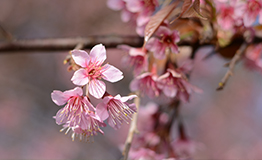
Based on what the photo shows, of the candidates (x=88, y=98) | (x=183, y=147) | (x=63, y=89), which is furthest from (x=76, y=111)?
(x=63, y=89)

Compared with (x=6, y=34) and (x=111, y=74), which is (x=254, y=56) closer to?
(x=111, y=74)

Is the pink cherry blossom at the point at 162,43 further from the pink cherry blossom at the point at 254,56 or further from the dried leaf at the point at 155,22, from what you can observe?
the pink cherry blossom at the point at 254,56

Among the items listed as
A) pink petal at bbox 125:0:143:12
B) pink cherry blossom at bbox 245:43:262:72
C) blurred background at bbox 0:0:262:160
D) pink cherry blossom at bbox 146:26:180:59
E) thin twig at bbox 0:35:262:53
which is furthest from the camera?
blurred background at bbox 0:0:262:160

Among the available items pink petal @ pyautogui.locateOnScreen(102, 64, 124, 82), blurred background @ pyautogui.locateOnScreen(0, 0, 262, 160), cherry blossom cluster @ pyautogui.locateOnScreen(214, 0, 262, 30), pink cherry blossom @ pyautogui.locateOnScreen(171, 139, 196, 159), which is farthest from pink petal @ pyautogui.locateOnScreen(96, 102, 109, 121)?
blurred background @ pyautogui.locateOnScreen(0, 0, 262, 160)

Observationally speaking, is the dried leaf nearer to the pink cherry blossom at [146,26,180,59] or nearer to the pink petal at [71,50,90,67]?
the pink cherry blossom at [146,26,180,59]

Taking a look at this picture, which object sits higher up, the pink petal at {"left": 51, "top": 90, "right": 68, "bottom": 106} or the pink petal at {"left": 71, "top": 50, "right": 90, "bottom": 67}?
the pink petal at {"left": 71, "top": 50, "right": 90, "bottom": 67}

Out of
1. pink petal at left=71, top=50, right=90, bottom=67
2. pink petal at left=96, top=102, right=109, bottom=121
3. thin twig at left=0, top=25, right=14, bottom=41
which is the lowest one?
pink petal at left=96, top=102, right=109, bottom=121

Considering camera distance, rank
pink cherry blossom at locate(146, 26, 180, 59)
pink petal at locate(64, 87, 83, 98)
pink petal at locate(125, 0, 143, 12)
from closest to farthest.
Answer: pink petal at locate(64, 87, 83, 98), pink cherry blossom at locate(146, 26, 180, 59), pink petal at locate(125, 0, 143, 12)
